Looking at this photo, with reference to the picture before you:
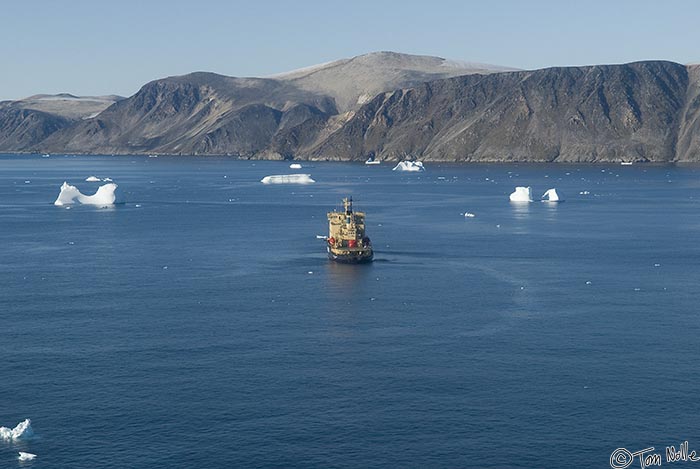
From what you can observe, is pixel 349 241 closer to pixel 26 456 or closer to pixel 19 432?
pixel 19 432

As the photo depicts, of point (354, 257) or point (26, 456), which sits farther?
point (354, 257)

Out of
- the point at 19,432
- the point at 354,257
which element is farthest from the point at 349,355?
the point at 354,257

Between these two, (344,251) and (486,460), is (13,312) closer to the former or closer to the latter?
(344,251)

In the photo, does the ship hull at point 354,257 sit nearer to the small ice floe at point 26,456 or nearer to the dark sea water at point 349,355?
the dark sea water at point 349,355

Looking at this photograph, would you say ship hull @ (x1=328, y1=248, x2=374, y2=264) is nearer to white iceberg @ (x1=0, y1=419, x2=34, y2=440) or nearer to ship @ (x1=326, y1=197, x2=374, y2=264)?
ship @ (x1=326, y1=197, x2=374, y2=264)

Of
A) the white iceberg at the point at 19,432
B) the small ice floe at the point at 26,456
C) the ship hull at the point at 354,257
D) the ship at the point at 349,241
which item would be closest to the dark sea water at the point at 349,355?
the small ice floe at the point at 26,456

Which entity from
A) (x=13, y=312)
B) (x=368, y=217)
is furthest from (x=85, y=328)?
(x=368, y=217)
